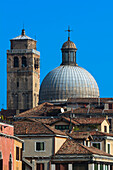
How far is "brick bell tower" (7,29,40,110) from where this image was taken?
604 feet

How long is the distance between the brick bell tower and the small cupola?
2658cm

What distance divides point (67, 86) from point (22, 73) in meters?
33.4

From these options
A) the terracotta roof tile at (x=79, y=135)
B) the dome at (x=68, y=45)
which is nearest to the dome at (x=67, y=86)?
the dome at (x=68, y=45)

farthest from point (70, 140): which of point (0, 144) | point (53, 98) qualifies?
point (53, 98)

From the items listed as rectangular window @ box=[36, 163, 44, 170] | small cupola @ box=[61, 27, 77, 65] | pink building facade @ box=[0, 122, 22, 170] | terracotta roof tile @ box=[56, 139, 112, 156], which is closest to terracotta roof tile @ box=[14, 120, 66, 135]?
terracotta roof tile @ box=[56, 139, 112, 156]

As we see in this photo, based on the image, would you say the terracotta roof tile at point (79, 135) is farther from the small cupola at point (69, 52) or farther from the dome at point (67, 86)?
the small cupola at point (69, 52)

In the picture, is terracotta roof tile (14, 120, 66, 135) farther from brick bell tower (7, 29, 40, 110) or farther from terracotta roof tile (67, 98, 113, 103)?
brick bell tower (7, 29, 40, 110)

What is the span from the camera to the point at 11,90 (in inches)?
7293

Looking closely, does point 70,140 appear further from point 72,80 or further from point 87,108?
point 72,80

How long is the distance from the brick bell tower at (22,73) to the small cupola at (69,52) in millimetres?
26584

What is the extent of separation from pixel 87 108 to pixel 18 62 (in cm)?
6035

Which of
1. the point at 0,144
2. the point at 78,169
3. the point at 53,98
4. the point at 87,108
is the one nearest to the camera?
the point at 0,144

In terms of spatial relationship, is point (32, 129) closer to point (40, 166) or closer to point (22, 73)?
point (40, 166)

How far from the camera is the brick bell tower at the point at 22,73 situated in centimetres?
18425
